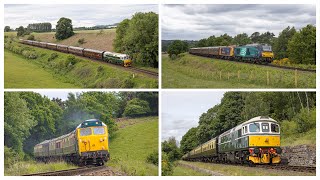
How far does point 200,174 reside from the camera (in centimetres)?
1011

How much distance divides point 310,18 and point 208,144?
14.8 ft

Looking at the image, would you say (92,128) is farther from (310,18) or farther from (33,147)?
(310,18)

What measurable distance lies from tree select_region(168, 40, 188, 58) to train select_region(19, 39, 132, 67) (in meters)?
1.56

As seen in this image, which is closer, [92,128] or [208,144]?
[92,128]

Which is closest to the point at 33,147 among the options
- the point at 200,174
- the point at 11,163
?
the point at 11,163

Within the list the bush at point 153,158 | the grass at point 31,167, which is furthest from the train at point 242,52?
the grass at point 31,167

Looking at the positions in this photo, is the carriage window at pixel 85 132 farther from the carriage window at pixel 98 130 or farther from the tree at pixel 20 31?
the tree at pixel 20 31

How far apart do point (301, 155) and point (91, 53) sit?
746 cm

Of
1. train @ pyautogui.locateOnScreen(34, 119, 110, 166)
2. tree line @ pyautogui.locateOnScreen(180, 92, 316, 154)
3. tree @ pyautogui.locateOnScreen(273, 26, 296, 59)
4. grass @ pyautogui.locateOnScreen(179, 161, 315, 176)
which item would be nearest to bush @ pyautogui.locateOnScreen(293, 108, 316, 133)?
tree line @ pyautogui.locateOnScreen(180, 92, 316, 154)

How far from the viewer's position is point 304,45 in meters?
10.8

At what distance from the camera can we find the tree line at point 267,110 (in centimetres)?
1034

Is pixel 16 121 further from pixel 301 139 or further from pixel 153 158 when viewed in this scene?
pixel 301 139

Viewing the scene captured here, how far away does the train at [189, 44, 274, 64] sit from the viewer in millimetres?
12231

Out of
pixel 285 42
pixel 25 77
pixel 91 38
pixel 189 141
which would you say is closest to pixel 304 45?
pixel 285 42
